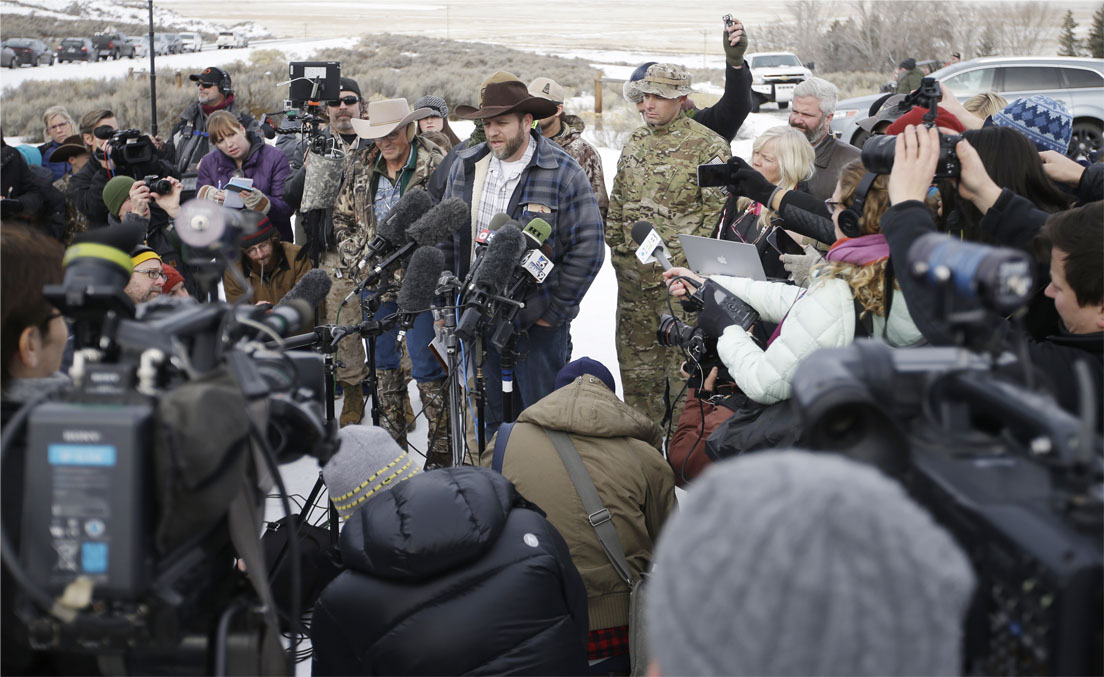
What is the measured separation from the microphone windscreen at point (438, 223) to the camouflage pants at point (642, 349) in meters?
1.58

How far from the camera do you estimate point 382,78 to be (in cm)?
2836

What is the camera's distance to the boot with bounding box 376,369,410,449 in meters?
5.18

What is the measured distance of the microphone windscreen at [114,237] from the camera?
4.57 feet

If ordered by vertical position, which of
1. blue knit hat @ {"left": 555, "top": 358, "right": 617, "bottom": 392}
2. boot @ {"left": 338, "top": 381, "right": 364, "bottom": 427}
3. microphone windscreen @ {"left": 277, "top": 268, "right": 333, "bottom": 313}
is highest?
microphone windscreen @ {"left": 277, "top": 268, "right": 333, "bottom": 313}

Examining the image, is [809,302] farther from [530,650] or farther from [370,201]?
[370,201]

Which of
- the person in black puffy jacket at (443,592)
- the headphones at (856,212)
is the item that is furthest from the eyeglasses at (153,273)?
the headphones at (856,212)

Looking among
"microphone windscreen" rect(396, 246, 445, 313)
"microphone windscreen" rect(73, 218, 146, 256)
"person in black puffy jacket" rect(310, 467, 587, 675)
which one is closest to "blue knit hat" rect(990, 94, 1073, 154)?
"microphone windscreen" rect(396, 246, 445, 313)

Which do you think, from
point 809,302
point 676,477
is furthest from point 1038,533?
point 676,477

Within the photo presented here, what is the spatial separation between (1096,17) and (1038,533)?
106ft

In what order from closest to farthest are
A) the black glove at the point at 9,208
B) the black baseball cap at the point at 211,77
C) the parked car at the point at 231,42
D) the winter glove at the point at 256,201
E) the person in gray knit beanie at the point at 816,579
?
1. the person in gray knit beanie at the point at 816,579
2. the black glove at the point at 9,208
3. the winter glove at the point at 256,201
4. the black baseball cap at the point at 211,77
5. the parked car at the point at 231,42

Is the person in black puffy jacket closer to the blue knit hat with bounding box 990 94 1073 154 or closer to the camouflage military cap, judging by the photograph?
the blue knit hat with bounding box 990 94 1073 154

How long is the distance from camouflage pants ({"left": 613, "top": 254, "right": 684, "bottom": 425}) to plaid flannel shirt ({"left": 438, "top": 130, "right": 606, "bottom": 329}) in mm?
853

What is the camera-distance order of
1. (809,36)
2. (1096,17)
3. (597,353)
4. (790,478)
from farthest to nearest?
(809,36)
(1096,17)
(597,353)
(790,478)

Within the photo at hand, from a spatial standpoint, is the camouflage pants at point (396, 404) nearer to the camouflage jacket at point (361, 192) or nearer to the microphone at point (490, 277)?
the camouflage jacket at point (361, 192)
